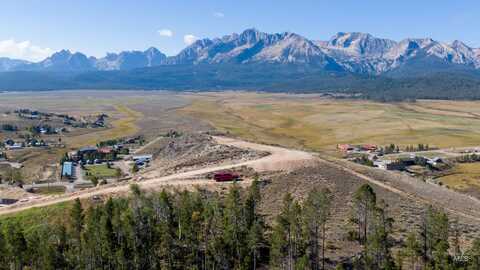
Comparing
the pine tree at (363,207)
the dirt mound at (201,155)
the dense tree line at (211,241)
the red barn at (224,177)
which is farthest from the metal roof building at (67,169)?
the pine tree at (363,207)

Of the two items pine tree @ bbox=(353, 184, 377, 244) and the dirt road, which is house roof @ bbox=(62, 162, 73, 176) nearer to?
the dirt road

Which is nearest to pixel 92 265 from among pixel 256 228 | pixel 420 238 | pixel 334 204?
pixel 256 228

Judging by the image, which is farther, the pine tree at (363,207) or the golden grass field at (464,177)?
the golden grass field at (464,177)

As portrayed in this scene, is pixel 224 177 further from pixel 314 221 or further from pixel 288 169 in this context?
pixel 314 221

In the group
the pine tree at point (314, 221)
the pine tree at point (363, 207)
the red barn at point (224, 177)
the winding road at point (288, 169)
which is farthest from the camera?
the red barn at point (224, 177)

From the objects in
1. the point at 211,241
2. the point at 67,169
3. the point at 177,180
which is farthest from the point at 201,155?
the point at 67,169

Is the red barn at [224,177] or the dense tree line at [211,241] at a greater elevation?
the red barn at [224,177]

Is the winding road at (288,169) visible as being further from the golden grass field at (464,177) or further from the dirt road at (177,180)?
the golden grass field at (464,177)

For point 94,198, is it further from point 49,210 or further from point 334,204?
point 334,204
